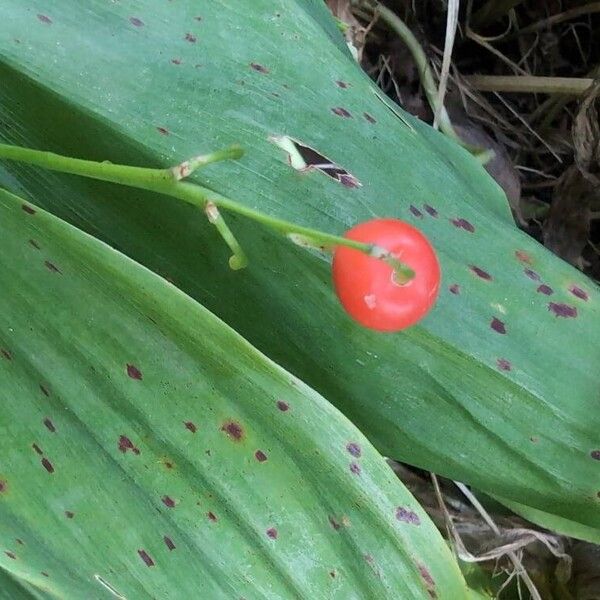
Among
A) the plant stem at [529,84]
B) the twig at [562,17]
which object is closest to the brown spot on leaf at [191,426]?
the plant stem at [529,84]

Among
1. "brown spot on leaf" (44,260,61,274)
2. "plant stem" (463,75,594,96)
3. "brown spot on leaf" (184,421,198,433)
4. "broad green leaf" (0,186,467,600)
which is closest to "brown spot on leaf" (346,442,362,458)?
"broad green leaf" (0,186,467,600)

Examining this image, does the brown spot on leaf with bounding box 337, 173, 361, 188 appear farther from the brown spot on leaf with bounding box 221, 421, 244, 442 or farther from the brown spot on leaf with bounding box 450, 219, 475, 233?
the brown spot on leaf with bounding box 221, 421, 244, 442

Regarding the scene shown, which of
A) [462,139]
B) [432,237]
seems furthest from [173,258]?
[462,139]

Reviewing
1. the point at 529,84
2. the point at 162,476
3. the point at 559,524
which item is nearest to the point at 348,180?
the point at 162,476

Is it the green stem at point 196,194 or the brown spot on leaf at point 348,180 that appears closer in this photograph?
the green stem at point 196,194

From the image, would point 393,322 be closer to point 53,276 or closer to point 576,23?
point 53,276

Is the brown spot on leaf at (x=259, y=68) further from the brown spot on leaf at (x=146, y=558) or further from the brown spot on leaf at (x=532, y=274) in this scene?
the brown spot on leaf at (x=146, y=558)

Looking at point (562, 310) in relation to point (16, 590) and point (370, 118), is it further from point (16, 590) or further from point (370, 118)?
point (16, 590)
